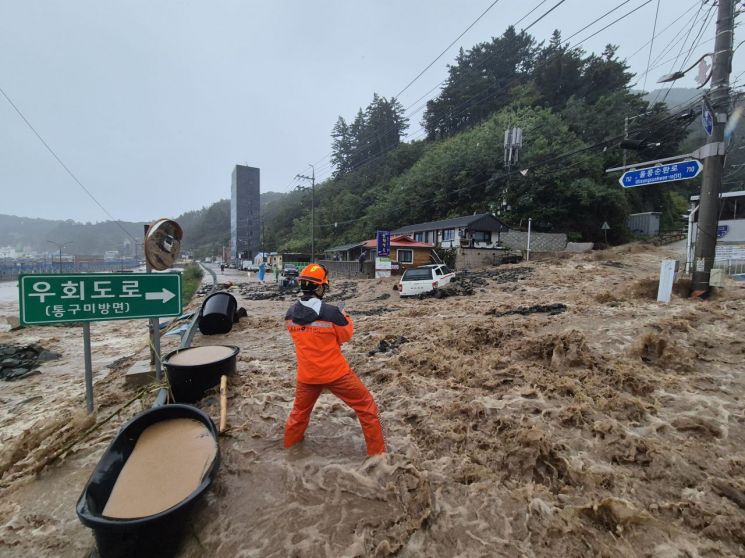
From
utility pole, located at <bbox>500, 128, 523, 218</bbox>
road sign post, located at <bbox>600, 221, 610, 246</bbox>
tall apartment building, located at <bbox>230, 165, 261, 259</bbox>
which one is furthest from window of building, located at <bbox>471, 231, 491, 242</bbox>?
tall apartment building, located at <bbox>230, 165, 261, 259</bbox>

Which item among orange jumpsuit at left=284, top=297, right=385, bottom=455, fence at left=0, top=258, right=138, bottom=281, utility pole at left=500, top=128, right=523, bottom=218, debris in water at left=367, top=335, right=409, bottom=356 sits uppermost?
utility pole at left=500, top=128, right=523, bottom=218

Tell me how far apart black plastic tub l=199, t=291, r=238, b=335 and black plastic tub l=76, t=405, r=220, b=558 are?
262 inches

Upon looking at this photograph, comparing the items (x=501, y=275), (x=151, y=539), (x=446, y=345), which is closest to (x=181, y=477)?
(x=151, y=539)

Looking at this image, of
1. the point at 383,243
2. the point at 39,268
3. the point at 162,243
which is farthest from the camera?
the point at 39,268

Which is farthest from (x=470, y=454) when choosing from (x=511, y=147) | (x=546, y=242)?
(x=546, y=242)

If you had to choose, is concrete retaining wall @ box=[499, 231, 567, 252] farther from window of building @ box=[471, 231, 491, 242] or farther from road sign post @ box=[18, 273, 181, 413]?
road sign post @ box=[18, 273, 181, 413]

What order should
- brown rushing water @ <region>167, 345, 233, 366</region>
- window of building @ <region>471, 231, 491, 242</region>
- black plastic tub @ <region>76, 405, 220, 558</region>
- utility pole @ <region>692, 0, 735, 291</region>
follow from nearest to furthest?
black plastic tub @ <region>76, 405, 220, 558</region>, brown rushing water @ <region>167, 345, 233, 366</region>, utility pole @ <region>692, 0, 735, 291</region>, window of building @ <region>471, 231, 491, 242</region>

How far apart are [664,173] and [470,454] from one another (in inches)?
372

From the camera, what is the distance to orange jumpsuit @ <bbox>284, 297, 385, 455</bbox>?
10.0ft

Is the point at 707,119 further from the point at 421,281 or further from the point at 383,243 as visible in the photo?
the point at 383,243

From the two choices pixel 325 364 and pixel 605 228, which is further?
pixel 605 228

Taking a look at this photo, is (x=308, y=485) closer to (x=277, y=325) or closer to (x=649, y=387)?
(x=649, y=387)

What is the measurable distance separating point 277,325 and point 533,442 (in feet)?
27.1

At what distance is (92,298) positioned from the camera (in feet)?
11.4
